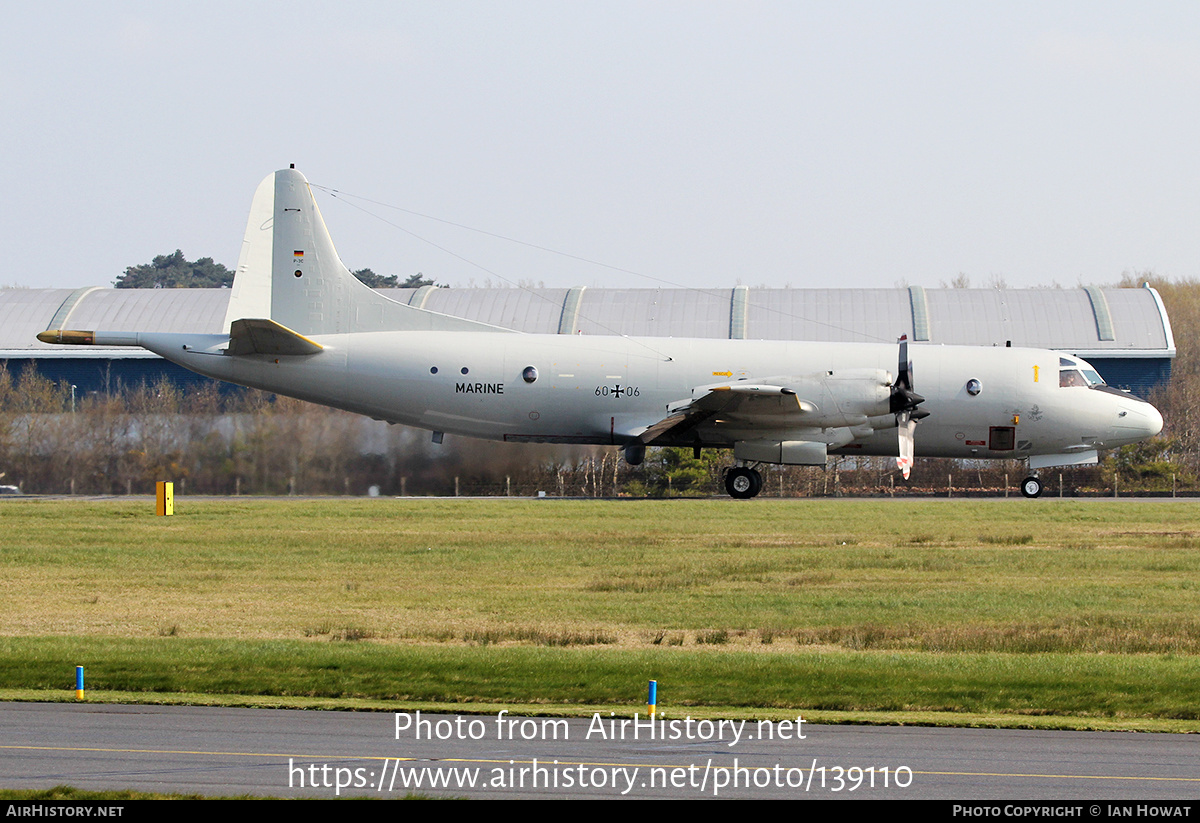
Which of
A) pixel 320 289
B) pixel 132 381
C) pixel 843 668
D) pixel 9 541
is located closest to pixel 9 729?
pixel 843 668

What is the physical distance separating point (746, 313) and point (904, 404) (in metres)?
30.7

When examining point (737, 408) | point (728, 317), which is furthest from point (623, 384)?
point (728, 317)

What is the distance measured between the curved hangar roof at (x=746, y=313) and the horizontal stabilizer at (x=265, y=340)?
96.5 feet

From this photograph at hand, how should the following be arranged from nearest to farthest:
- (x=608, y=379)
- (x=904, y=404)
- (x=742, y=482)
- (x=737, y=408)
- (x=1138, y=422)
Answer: (x=737, y=408) < (x=904, y=404) < (x=608, y=379) < (x=742, y=482) < (x=1138, y=422)

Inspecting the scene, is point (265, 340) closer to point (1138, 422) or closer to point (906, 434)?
point (906, 434)

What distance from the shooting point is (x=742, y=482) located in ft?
128

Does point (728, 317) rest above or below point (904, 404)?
above

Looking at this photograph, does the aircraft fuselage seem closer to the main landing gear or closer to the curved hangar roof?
the main landing gear

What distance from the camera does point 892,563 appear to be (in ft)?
101

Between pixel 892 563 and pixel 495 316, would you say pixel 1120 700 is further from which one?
pixel 495 316

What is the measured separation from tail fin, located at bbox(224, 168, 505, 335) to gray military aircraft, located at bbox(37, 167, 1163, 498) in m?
0.04

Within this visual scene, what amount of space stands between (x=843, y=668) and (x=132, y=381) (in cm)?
4955

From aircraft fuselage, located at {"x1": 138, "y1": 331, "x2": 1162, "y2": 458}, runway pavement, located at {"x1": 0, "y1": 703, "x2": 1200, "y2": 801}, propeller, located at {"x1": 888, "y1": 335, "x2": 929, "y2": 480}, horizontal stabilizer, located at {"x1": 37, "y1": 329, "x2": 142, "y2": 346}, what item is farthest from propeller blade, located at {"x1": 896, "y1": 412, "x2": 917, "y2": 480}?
runway pavement, located at {"x1": 0, "y1": 703, "x2": 1200, "y2": 801}

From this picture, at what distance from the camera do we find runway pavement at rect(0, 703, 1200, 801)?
34.7ft
